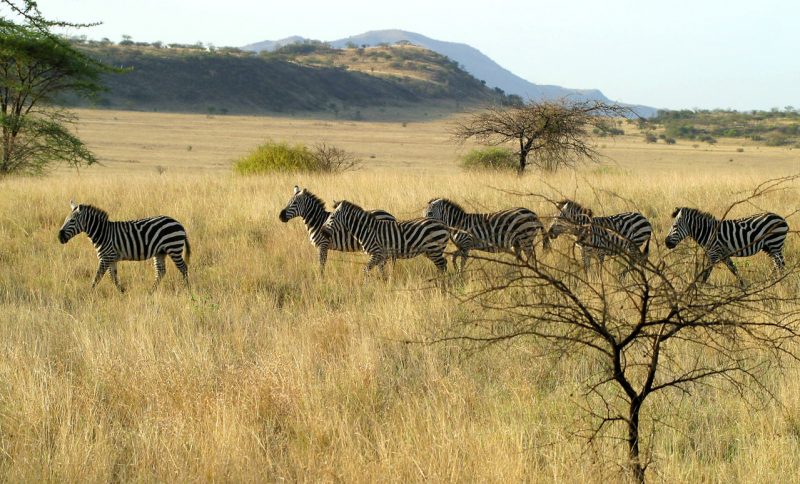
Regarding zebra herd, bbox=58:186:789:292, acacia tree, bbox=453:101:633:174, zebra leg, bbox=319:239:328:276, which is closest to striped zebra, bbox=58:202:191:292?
zebra herd, bbox=58:186:789:292

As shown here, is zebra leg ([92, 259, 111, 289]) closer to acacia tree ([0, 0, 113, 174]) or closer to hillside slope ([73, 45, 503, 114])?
acacia tree ([0, 0, 113, 174])

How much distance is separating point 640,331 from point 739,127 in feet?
262

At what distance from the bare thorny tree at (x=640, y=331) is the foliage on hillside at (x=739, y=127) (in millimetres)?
65261

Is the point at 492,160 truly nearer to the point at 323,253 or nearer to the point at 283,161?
the point at 283,161

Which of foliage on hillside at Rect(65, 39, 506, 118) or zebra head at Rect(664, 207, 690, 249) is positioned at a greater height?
foliage on hillside at Rect(65, 39, 506, 118)

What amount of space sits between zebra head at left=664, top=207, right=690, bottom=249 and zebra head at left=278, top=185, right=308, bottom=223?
529 cm

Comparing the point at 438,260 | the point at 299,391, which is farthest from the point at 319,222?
the point at 299,391

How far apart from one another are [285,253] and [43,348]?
5315mm

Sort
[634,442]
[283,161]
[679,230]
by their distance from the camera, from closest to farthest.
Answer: [634,442]
[679,230]
[283,161]

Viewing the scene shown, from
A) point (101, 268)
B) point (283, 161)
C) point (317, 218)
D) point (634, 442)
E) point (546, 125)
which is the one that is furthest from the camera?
point (283, 161)

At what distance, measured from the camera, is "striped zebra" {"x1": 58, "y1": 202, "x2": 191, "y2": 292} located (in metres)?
9.93

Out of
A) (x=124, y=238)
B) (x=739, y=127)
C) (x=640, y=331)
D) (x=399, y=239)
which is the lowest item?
(x=124, y=238)

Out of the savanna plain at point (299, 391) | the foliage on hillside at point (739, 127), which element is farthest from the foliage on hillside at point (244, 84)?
the savanna plain at point (299, 391)

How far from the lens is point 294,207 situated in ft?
36.7
